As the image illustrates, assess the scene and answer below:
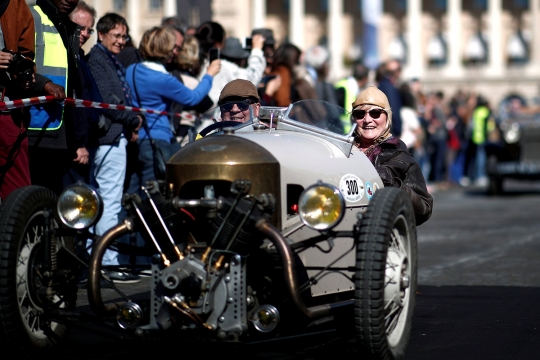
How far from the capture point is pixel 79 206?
5.52 metres

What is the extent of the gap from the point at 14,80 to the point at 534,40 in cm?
8919

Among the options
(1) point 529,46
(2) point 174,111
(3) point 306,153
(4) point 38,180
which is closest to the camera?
(3) point 306,153

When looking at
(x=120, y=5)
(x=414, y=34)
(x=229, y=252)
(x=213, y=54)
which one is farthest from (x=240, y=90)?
(x=414, y=34)

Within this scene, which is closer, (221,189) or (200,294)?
(200,294)

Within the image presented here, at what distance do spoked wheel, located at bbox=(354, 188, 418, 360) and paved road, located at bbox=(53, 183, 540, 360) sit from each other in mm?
370

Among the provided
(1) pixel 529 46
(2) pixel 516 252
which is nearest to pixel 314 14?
(1) pixel 529 46

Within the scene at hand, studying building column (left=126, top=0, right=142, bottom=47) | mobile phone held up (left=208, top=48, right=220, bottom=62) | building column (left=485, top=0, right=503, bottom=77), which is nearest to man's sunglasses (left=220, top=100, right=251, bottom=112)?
mobile phone held up (left=208, top=48, right=220, bottom=62)

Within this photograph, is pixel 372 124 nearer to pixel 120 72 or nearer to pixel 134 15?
pixel 120 72

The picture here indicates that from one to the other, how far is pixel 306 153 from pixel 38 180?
3243 mm

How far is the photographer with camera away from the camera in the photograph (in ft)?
23.5

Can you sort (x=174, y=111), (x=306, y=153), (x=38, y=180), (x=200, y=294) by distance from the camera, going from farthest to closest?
(x=174, y=111) → (x=38, y=180) → (x=306, y=153) → (x=200, y=294)

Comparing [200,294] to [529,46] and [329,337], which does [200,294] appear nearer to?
[329,337]

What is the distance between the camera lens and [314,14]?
329 feet

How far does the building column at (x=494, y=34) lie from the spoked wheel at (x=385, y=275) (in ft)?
293
